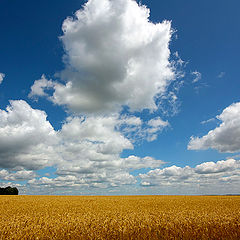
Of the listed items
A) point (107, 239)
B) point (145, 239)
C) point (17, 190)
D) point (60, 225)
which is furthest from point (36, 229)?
point (17, 190)

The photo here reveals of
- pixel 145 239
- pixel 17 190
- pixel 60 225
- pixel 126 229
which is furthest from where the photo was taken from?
pixel 17 190

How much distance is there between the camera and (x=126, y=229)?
11.4 m

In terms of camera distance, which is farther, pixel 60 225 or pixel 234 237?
pixel 60 225

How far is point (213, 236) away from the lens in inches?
410

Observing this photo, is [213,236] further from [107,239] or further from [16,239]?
[16,239]

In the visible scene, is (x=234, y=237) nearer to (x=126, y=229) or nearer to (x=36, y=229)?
(x=126, y=229)

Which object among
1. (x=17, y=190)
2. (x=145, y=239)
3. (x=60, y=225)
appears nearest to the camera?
(x=145, y=239)

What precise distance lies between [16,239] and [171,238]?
7.66 meters

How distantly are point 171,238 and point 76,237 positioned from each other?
4767 mm

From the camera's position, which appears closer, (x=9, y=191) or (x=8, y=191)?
(x=8, y=191)

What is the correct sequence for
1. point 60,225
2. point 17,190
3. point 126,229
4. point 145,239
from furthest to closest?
point 17,190 < point 60,225 < point 126,229 < point 145,239

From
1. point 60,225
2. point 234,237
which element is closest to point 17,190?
point 60,225

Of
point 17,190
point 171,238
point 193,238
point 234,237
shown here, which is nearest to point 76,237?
point 171,238

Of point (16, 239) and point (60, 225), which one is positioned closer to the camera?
point (16, 239)
